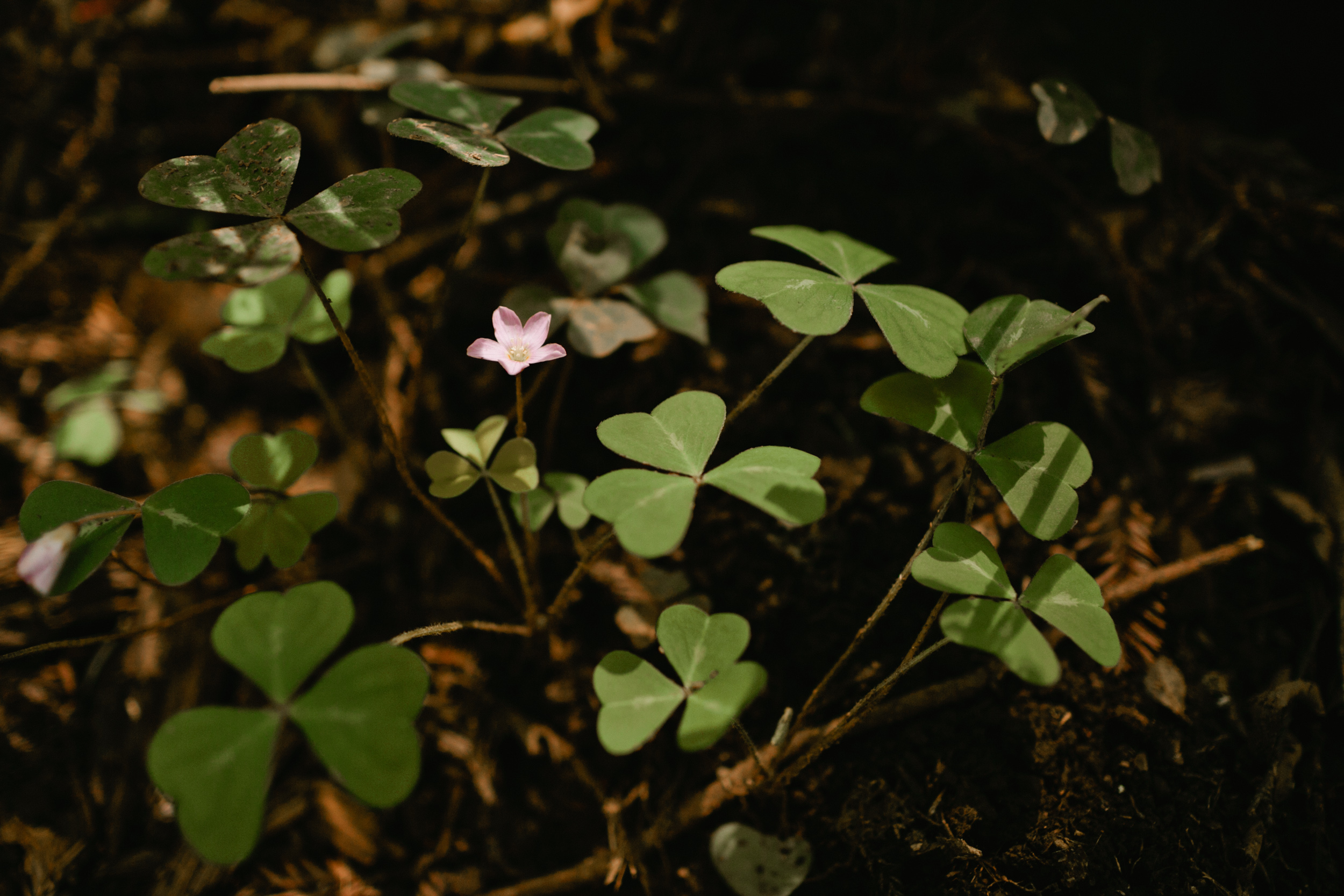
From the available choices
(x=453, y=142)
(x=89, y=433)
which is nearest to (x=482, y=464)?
(x=453, y=142)

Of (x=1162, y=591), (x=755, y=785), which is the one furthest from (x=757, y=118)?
(x=755, y=785)

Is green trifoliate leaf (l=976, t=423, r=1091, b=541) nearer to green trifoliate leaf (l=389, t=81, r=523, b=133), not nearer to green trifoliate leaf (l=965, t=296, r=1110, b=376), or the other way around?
green trifoliate leaf (l=965, t=296, r=1110, b=376)

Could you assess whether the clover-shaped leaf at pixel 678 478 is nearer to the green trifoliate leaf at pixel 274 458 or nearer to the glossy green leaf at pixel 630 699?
the glossy green leaf at pixel 630 699

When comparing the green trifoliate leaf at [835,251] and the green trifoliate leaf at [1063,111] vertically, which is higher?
the green trifoliate leaf at [1063,111]

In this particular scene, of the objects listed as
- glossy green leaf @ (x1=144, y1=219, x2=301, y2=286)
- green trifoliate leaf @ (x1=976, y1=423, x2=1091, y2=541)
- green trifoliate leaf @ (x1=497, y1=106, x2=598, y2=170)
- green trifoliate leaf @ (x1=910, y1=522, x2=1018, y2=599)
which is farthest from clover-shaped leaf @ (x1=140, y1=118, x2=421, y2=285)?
green trifoliate leaf @ (x1=976, y1=423, x2=1091, y2=541)

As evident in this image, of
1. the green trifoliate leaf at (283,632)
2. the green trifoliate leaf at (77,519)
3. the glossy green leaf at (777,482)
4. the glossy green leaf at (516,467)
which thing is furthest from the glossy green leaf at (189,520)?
the glossy green leaf at (777,482)
